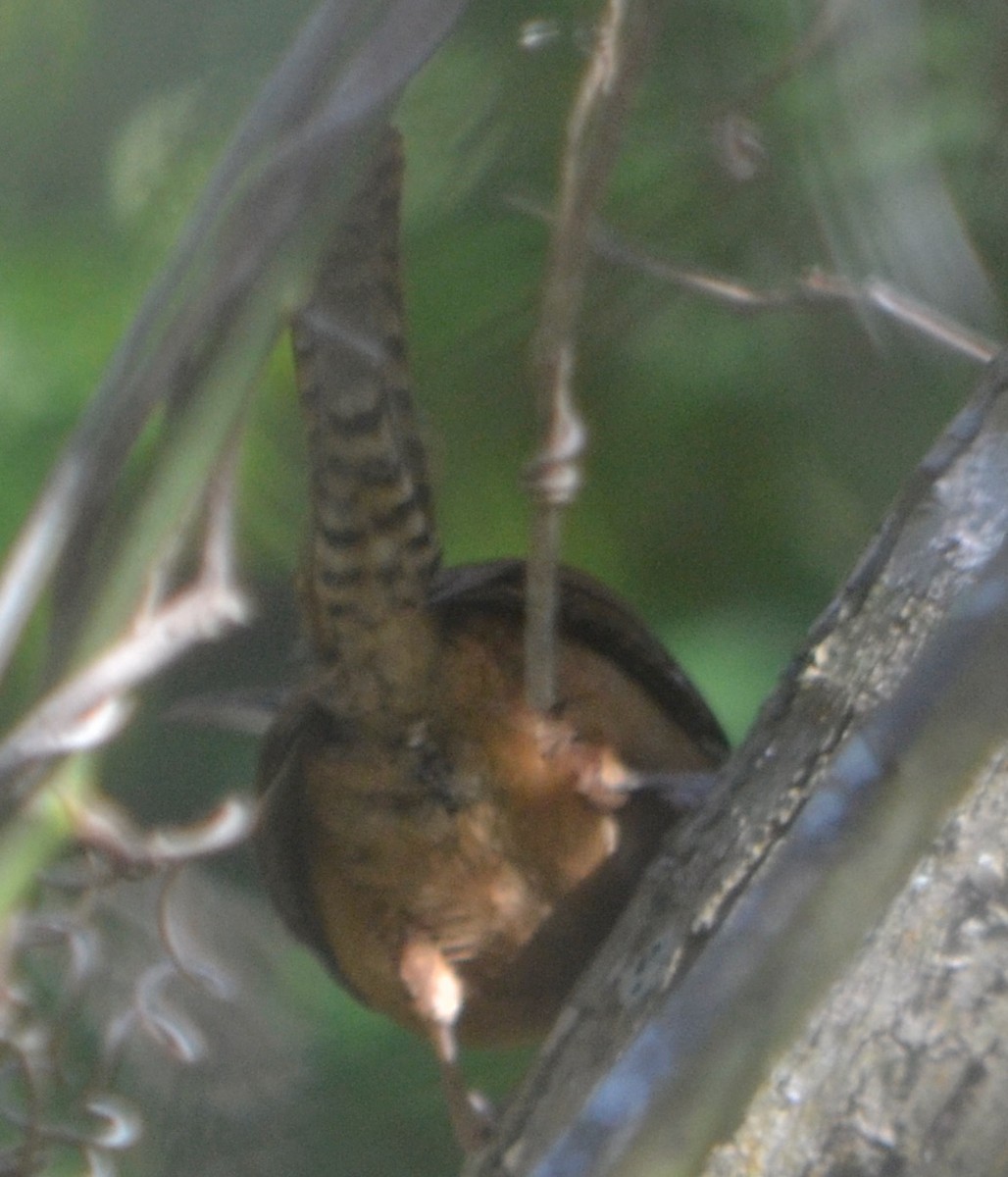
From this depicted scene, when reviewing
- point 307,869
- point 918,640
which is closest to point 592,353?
point 307,869

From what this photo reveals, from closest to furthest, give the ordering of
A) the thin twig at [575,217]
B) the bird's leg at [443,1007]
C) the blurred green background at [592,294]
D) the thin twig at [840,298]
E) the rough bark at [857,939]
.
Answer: the rough bark at [857,939], the thin twig at [575,217], the blurred green background at [592,294], the thin twig at [840,298], the bird's leg at [443,1007]

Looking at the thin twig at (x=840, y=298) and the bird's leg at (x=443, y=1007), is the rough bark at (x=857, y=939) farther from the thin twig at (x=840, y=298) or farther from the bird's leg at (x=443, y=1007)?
the bird's leg at (x=443, y=1007)

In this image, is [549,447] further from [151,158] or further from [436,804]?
[436,804]

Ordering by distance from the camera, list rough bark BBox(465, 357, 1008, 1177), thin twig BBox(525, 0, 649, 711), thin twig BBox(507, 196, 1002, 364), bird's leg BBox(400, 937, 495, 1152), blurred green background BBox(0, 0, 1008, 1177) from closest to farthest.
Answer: rough bark BBox(465, 357, 1008, 1177)
thin twig BBox(525, 0, 649, 711)
blurred green background BBox(0, 0, 1008, 1177)
thin twig BBox(507, 196, 1002, 364)
bird's leg BBox(400, 937, 495, 1152)

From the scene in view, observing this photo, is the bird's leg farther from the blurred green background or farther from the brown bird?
the blurred green background

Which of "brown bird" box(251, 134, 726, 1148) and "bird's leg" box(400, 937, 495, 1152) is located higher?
"brown bird" box(251, 134, 726, 1148)

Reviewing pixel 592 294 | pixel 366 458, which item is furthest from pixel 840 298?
pixel 366 458

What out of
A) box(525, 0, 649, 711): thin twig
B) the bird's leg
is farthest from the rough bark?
the bird's leg

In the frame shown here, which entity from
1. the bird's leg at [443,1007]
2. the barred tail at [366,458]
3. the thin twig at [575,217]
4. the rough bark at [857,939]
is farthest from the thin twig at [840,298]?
the bird's leg at [443,1007]

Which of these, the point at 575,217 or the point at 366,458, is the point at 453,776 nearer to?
the point at 366,458
